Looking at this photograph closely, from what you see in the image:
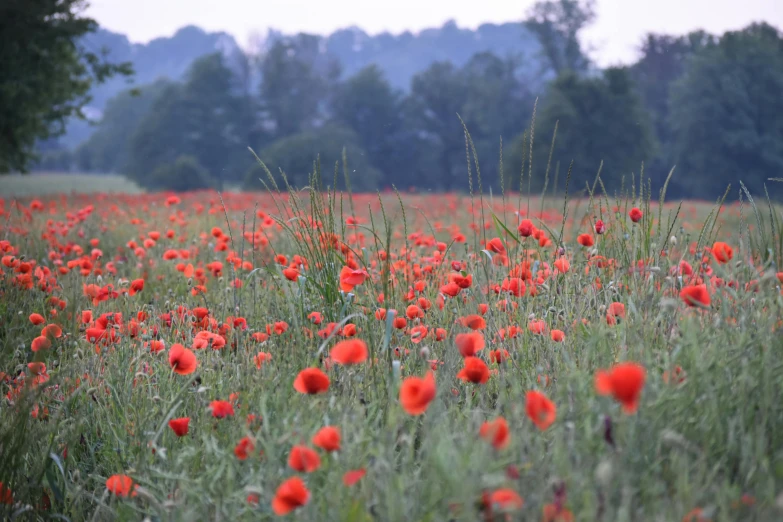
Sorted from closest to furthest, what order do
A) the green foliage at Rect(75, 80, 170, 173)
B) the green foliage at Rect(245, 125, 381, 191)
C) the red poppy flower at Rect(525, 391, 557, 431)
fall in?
the red poppy flower at Rect(525, 391, 557, 431), the green foliage at Rect(245, 125, 381, 191), the green foliage at Rect(75, 80, 170, 173)

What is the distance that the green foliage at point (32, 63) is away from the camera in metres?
12.3

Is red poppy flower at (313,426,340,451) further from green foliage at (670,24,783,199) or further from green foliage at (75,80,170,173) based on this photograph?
green foliage at (75,80,170,173)

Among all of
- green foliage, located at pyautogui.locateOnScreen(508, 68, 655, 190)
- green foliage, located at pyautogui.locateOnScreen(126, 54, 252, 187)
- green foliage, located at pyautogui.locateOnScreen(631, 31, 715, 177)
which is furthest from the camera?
green foliage, located at pyautogui.locateOnScreen(126, 54, 252, 187)

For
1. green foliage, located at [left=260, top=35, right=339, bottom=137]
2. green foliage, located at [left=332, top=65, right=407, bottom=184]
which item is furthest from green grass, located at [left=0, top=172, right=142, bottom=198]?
green foliage, located at [left=332, top=65, right=407, bottom=184]

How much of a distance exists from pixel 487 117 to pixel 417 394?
3783cm

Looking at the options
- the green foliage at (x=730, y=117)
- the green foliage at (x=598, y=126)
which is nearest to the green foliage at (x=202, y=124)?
the green foliage at (x=598, y=126)

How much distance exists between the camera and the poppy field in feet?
4.47

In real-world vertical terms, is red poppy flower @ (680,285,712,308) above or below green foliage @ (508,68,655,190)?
below

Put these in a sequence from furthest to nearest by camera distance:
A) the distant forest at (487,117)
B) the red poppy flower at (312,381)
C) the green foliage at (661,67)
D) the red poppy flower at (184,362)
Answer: the green foliage at (661,67)
the distant forest at (487,117)
the red poppy flower at (184,362)
the red poppy flower at (312,381)

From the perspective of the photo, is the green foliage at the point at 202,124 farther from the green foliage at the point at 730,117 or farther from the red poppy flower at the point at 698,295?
the red poppy flower at the point at 698,295

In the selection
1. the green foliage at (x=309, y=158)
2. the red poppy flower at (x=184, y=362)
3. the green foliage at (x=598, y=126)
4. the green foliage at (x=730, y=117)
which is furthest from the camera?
the green foliage at (x=309, y=158)

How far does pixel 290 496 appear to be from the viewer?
126cm

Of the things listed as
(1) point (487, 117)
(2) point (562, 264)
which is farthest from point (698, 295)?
(1) point (487, 117)

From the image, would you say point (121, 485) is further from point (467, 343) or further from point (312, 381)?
point (467, 343)
